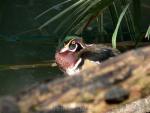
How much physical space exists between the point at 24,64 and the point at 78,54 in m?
1.21

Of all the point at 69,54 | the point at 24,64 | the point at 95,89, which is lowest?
the point at 24,64

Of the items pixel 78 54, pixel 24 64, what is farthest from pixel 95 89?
pixel 24 64

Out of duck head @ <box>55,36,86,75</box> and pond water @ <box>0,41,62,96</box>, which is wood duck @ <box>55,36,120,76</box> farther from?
pond water @ <box>0,41,62,96</box>

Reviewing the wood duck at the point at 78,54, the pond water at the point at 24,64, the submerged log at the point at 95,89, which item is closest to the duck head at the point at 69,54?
the wood duck at the point at 78,54

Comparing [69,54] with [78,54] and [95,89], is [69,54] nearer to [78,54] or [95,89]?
[78,54]

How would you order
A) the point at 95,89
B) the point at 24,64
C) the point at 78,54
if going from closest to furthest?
the point at 95,89 < the point at 78,54 < the point at 24,64

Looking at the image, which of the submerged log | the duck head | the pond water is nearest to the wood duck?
the duck head

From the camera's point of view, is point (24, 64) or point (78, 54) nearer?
point (78, 54)

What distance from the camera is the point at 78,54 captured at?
342 cm

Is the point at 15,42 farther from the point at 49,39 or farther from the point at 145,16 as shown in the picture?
the point at 145,16

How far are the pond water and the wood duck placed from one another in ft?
1.66

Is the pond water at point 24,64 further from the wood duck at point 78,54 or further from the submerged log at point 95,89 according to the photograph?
the submerged log at point 95,89

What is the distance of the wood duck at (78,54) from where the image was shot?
129 inches

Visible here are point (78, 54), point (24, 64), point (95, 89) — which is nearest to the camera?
point (95, 89)
